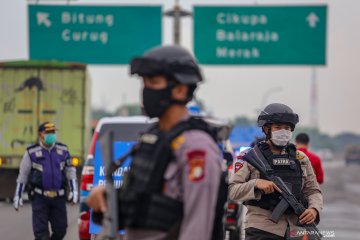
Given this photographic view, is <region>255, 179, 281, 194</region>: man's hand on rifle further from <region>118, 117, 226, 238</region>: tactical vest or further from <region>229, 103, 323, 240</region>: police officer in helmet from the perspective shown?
<region>118, 117, 226, 238</region>: tactical vest

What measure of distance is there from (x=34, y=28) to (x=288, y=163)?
71.5 feet

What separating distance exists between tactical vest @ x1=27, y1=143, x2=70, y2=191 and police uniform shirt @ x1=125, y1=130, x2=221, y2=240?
6.02m

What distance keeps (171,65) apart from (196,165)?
1.58 feet

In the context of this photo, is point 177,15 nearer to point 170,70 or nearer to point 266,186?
point 266,186

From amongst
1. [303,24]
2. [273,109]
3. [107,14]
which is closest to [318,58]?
[303,24]

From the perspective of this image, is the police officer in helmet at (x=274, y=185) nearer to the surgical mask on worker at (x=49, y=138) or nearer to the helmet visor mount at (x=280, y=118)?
the helmet visor mount at (x=280, y=118)

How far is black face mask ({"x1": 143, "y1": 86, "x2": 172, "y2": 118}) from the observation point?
3795mm

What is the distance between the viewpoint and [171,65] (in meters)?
3.82

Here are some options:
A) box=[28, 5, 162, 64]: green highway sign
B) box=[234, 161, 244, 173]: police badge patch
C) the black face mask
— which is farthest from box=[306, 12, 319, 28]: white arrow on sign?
the black face mask

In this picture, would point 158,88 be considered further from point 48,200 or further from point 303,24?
point 303,24

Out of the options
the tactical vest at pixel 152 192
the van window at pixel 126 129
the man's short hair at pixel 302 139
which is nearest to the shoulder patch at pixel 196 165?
the tactical vest at pixel 152 192

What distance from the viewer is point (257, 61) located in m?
28.2

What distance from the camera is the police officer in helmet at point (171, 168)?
361 cm

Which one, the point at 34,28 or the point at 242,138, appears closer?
the point at 34,28
